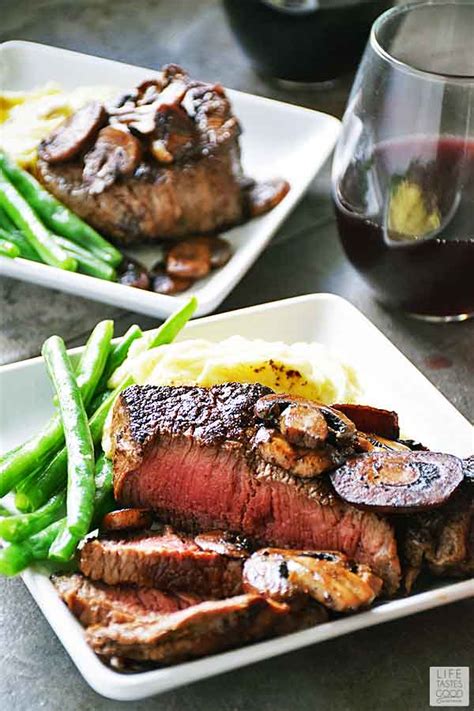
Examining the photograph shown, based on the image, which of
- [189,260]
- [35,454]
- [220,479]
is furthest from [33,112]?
[220,479]

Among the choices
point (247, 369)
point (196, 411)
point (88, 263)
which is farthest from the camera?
point (88, 263)

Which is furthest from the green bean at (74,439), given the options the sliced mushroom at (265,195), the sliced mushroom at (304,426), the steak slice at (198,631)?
the sliced mushroom at (265,195)

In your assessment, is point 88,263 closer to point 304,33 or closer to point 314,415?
point 314,415

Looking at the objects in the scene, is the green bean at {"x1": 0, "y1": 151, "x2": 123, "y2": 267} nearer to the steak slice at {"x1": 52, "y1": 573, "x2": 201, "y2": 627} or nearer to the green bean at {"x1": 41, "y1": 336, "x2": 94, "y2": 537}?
the green bean at {"x1": 41, "y1": 336, "x2": 94, "y2": 537}

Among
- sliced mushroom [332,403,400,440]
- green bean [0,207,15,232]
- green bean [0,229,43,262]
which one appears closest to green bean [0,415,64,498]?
sliced mushroom [332,403,400,440]

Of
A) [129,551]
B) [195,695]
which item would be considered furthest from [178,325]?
[195,695]

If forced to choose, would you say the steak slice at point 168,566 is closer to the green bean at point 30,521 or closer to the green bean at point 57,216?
the green bean at point 30,521
